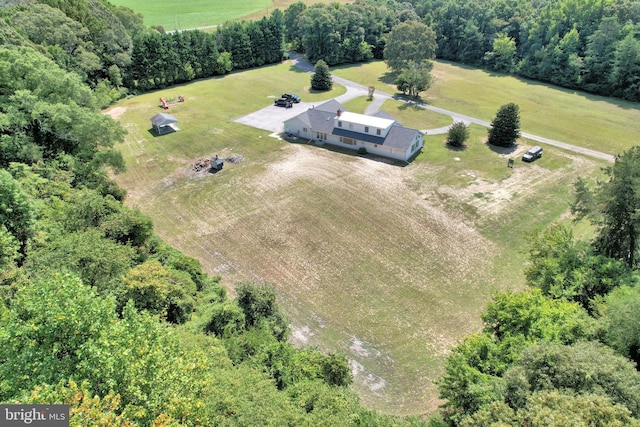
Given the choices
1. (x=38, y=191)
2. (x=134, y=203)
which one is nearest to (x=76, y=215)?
(x=38, y=191)

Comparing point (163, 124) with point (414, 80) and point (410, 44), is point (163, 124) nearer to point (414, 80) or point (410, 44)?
point (414, 80)

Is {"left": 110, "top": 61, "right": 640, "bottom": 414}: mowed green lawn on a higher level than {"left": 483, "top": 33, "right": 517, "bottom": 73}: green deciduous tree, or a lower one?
lower

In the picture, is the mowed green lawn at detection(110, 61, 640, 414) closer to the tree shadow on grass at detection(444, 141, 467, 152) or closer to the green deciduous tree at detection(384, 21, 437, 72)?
the tree shadow on grass at detection(444, 141, 467, 152)

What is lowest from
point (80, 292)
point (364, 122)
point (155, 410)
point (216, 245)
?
point (216, 245)

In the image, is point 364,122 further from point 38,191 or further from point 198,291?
point 38,191

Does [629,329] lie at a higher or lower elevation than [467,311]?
higher

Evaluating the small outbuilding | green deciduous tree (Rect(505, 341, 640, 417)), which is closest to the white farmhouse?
the small outbuilding
